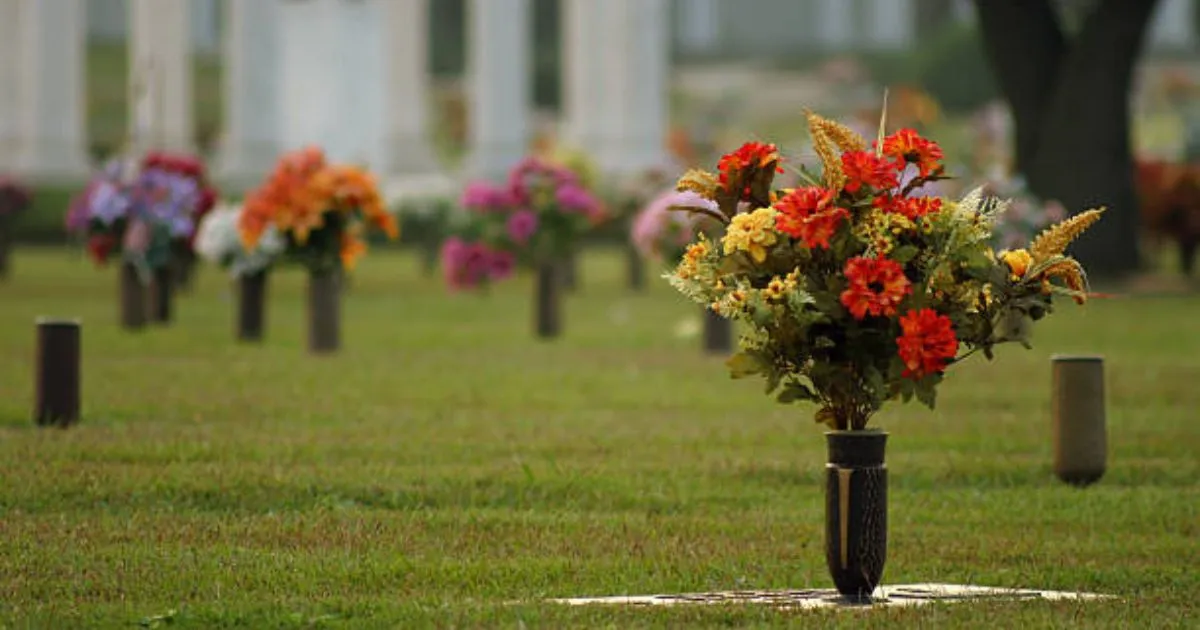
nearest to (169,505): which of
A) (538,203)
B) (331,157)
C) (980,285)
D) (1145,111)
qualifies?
(980,285)

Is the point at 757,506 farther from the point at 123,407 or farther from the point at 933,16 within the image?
the point at 933,16

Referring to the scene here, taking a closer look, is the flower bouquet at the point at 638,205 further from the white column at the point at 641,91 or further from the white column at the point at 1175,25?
the white column at the point at 1175,25

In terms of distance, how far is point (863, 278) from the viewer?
425 inches

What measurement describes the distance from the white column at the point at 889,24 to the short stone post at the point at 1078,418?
96.8 meters

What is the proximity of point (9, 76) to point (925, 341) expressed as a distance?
5612 centimetres

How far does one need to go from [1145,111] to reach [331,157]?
5452 cm

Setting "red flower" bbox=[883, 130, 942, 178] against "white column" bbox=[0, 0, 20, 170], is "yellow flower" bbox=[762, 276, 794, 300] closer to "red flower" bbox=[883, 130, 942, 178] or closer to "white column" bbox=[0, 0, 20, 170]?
"red flower" bbox=[883, 130, 942, 178]

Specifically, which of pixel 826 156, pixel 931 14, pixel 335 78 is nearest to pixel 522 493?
pixel 826 156

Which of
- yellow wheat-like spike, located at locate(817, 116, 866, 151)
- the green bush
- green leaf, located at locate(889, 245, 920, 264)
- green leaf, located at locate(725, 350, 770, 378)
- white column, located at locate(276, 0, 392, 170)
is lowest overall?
green leaf, located at locate(725, 350, 770, 378)

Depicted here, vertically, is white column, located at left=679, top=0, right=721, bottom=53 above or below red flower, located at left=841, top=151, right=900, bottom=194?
above

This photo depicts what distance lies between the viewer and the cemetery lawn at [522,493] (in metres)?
11.5

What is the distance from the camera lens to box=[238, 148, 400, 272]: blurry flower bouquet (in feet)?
83.5

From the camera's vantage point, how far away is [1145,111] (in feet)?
322

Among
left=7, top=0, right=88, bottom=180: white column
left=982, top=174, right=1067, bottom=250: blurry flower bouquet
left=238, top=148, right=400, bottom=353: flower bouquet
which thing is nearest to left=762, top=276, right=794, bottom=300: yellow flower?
left=238, top=148, right=400, bottom=353: flower bouquet
